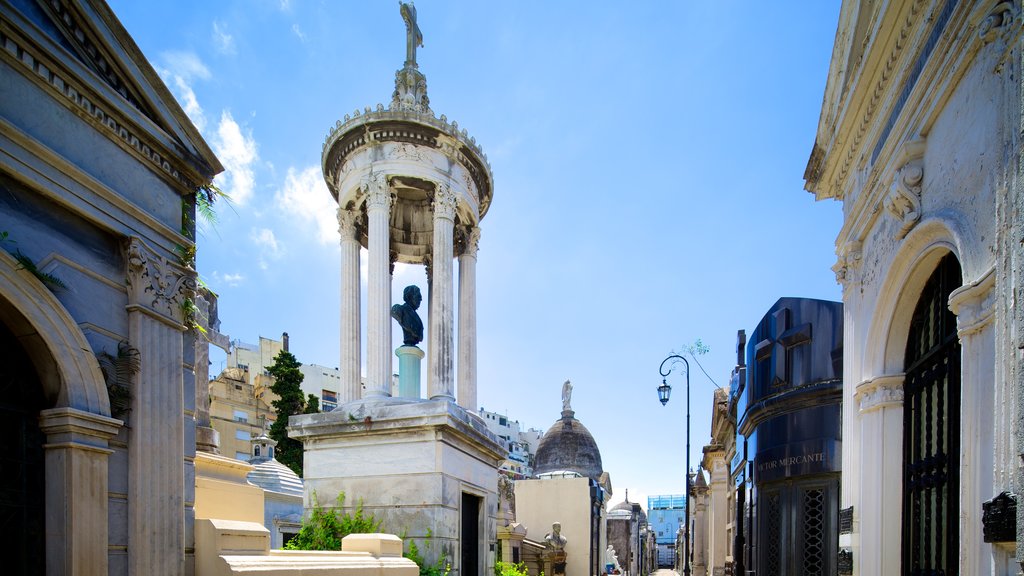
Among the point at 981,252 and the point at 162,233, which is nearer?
the point at 981,252

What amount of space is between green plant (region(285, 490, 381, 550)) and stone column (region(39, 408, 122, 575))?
5.45 metres

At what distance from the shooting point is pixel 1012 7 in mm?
4066

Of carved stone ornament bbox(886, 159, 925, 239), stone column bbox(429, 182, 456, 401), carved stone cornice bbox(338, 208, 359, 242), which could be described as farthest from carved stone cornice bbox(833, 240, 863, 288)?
carved stone cornice bbox(338, 208, 359, 242)

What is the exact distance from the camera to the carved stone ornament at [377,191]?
38.2 ft

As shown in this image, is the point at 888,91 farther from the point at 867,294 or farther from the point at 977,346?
the point at 977,346

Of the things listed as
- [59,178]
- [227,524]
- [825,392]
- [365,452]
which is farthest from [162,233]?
[825,392]

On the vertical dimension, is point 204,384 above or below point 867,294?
below

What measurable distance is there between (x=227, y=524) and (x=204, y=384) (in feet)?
5.20

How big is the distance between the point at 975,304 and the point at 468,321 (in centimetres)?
945

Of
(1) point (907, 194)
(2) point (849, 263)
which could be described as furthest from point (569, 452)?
(1) point (907, 194)

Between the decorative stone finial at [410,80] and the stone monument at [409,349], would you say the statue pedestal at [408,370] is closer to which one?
the stone monument at [409,349]

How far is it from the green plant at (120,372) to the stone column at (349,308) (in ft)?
20.2

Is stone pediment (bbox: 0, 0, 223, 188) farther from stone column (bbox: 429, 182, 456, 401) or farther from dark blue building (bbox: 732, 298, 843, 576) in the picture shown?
dark blue building (bbox: 732, 298, 843, 576)

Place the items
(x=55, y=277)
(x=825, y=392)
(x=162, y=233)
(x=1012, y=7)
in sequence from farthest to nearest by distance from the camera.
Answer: (x=825, y=392), (x=162, y=233), (x=55, y=277), (x=1012, y=7)
